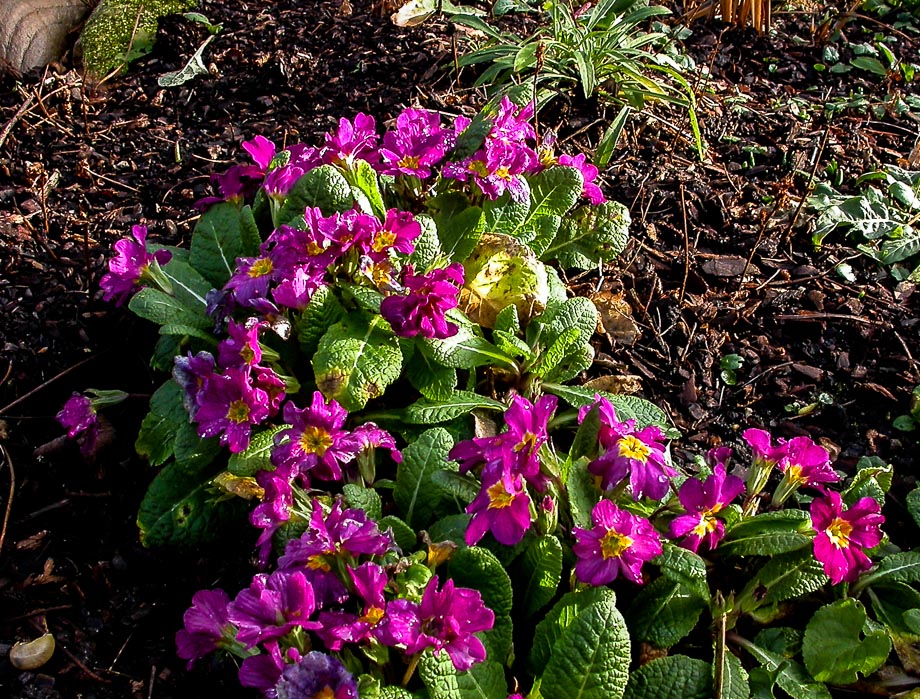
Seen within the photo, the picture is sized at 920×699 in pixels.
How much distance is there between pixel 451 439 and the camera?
7.62ft

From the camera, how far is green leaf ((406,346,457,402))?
2.42 meters

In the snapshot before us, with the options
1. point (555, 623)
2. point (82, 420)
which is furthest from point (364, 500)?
point (82, 420)

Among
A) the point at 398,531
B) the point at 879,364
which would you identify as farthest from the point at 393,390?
A: the point at 879,364

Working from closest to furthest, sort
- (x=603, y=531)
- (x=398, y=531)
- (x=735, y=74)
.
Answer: (x=603, y=531) < (x=398, y=531) < (x=735, y=74)

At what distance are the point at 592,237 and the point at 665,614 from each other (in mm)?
1299

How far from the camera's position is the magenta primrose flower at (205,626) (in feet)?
5.99

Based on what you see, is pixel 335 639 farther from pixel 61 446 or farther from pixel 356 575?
pixel 61 446

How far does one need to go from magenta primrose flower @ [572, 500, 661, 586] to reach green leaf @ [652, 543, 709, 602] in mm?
114

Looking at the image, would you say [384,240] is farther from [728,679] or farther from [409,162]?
[728,679]

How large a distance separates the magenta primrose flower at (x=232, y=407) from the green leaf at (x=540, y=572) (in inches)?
27.7

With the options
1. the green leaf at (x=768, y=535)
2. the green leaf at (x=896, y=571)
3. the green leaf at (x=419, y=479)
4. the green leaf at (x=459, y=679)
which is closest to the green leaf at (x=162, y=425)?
the green leaf at (x=419, y=479)

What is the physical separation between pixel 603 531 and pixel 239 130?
2.59 meters

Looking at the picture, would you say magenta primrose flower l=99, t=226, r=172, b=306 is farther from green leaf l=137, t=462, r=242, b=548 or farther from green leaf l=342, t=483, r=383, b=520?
green leaf l=342, t=483, r=383, b=520

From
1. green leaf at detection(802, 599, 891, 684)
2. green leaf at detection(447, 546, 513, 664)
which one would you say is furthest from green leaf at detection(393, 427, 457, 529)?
green leaf at detection(802, 599, 891, 684)
